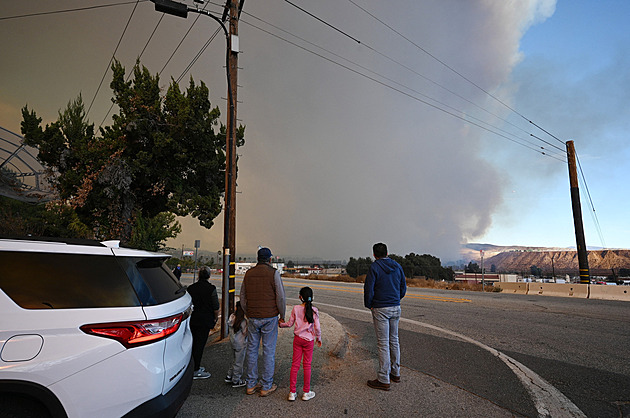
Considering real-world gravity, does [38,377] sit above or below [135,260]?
below

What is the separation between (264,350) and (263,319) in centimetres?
43

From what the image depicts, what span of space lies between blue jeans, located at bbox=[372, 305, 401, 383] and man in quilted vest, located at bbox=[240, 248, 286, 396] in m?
1.53

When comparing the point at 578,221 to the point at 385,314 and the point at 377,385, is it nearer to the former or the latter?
the point at 385,314

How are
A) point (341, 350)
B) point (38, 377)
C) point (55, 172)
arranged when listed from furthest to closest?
point (55, 172) < point (341, 350) < point (38, 377)

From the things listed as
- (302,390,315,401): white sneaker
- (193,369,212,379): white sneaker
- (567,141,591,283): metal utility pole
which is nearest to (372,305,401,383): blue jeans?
(302,390,315,401): white sneaker

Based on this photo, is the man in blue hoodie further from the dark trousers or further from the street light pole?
the street light pole

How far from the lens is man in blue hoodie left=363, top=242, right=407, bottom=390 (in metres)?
4.72

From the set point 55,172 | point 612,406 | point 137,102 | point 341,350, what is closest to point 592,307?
point 612,406

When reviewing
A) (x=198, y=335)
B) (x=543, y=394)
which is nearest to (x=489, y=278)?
(x=543, y=394)

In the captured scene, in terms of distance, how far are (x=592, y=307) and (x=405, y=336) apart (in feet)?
32.2

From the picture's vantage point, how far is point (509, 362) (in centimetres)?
586

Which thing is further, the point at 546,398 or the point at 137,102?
the point at 137,102

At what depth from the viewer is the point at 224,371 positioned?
17.7 feet

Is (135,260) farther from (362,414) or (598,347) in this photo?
(598,347)
